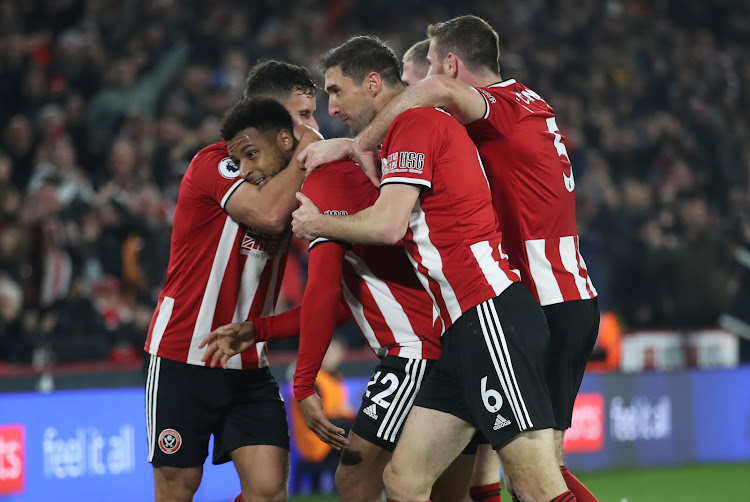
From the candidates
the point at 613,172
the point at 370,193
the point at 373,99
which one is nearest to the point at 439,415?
the point at 370,193

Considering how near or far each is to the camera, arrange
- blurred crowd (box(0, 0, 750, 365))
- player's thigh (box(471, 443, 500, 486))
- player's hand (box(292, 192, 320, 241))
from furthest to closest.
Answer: blurred crowd (box(0, 0, 750, 365)) < player's thigh (box(471, 443, 500, 486)) < player's hand (box(292, 192, 320, 241))

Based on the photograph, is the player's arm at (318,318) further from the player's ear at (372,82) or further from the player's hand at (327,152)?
the player's ear at (372,82)

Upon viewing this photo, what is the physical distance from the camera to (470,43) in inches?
195

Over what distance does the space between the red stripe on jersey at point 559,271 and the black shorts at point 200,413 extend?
1.38 meters

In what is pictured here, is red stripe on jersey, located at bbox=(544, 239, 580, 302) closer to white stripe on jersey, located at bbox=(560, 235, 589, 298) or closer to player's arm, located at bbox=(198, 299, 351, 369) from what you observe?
white stripe on jersey, located at bbox=(560, 235, 589, 298)

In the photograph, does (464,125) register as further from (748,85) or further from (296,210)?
(748,85)

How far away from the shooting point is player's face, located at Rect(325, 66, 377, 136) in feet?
15.6

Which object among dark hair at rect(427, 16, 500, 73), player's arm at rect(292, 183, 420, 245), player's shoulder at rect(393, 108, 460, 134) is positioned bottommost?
player's arm at rect(292, 183, 420, 245)

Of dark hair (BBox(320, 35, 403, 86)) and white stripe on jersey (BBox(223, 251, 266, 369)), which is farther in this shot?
white stripe on jersey (BBox(223, 251, 266, 369))

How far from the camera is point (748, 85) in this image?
1884 centimetres

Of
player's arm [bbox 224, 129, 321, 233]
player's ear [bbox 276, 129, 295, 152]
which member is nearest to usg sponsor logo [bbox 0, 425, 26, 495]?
player's arm [bbox 224, 129, 321, 233]

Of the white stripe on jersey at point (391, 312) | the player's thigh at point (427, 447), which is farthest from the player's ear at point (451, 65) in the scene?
the player's thigh at point (427, 447)

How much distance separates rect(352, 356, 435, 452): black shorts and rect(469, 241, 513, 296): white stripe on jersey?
54 cm

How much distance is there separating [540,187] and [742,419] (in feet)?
24.9
